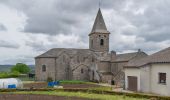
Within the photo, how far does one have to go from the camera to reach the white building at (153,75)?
3155 cm

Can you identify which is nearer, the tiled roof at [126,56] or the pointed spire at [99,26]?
the tiled roof at [126,56]

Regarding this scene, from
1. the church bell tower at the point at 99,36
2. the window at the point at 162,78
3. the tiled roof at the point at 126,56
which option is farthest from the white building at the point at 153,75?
the church bell tower at the point at 99,36

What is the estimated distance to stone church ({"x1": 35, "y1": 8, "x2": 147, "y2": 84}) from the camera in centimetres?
6494

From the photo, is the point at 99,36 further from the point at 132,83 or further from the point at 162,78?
the point at 162,78

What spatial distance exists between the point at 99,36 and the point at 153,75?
3642 cm

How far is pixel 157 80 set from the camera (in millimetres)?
33312

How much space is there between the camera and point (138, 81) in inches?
1447

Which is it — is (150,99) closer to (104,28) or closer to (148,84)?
(148,84)

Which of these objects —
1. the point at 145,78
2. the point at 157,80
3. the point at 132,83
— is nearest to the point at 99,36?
the point at 132,83

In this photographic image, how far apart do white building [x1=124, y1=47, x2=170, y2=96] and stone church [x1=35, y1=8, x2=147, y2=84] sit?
24.2m

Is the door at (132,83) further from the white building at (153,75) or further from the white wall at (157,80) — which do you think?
the white wall at (157,80)

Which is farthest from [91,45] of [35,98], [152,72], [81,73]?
[35,98]

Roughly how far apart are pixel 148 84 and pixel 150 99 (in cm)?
1182

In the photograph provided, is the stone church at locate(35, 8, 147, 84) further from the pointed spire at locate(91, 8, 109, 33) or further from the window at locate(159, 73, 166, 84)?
the window at locate(159, 73, 166, 84)
